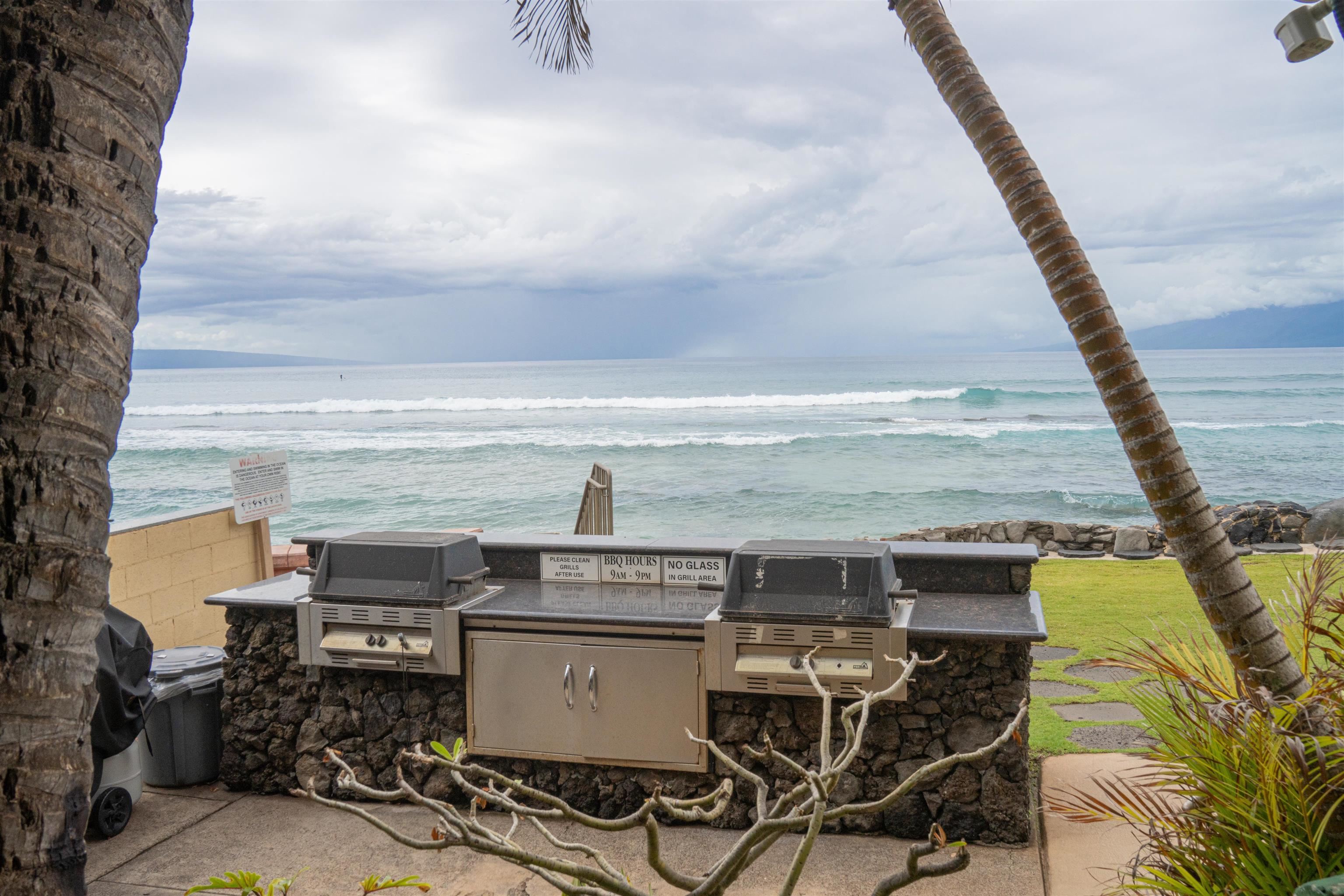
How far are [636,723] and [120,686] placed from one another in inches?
93.9

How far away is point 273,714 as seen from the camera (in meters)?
4.80

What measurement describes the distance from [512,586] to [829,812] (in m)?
3.76

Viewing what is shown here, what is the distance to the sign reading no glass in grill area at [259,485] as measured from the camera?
636 centimetres

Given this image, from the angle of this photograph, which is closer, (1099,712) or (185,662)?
(185,662)

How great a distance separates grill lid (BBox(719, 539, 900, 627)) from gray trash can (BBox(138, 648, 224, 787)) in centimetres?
289

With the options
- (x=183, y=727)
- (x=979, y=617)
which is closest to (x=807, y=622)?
(x=979, y=617)

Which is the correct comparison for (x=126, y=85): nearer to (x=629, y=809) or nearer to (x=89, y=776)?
(x=89, y=776)

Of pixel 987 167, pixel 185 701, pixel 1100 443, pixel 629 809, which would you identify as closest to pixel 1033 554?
pixel 987 167

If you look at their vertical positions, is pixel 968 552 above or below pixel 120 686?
above

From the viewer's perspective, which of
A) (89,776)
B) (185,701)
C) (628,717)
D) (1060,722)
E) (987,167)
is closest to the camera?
(89,776)

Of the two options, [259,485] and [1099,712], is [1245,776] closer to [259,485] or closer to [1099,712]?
[1099,712]

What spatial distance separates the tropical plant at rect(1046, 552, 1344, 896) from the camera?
2387mm

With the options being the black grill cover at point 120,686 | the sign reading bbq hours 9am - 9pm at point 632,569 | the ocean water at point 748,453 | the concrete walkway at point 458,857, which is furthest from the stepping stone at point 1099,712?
the ocean water at point 748,453

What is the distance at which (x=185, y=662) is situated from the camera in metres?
5.04
